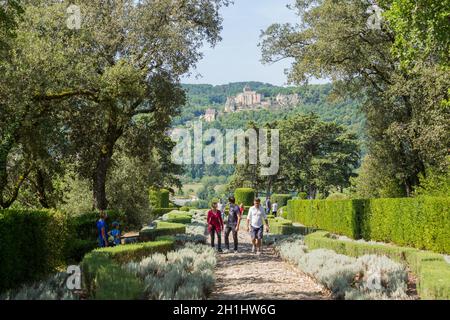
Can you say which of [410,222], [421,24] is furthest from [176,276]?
[421,24]

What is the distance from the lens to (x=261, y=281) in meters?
11.2

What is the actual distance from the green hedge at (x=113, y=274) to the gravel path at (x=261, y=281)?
1921mm

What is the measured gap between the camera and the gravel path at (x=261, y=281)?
31.1ft

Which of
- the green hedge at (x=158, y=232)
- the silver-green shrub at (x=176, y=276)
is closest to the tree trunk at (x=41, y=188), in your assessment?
the green hedge at (x=158, y=232)

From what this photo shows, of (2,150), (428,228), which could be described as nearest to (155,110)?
(2,150)

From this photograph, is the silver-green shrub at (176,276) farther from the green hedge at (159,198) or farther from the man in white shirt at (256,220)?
the green hedge at (159,198)

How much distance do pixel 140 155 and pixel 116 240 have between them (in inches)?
416

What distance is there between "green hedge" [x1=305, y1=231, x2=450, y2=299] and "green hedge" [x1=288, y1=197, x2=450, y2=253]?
9.43 feet

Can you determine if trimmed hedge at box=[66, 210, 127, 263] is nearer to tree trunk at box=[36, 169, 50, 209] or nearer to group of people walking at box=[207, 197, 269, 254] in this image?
group of people walking at box=[207, 197, 269, 254]

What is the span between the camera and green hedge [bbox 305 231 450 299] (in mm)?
7816

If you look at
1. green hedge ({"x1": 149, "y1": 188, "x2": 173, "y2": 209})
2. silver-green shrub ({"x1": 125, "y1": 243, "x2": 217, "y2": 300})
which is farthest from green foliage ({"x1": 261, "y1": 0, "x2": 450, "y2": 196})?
green hedge ({"x1": 149, "y1": 188, "x2": 173, "y2": 209})

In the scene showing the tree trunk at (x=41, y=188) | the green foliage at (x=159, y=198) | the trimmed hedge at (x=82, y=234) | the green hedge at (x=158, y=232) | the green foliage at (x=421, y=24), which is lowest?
the green foliage at (x=159, y=198)

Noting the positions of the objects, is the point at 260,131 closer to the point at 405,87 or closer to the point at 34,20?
the point at 405,87

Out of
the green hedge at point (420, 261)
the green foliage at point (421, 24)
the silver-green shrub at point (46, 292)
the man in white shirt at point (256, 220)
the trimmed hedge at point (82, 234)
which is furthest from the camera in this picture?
the man in white shirt at point (256, 220)
